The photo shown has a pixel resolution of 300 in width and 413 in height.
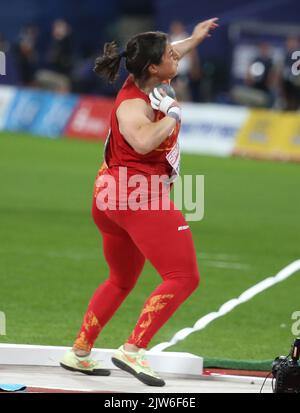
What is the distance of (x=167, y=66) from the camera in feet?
25.6

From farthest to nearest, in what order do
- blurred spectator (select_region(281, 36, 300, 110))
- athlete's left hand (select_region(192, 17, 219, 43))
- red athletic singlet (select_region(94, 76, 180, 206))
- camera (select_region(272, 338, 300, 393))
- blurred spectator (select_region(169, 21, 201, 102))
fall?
blurred spectator (select_region(169, 21, 201, 102))
blurred spectator (select_region(281, 36, 300, 110))
athlete's left hand (select_region(192, 17, 219, 43))
red athletic singlet (select_region(94, 76, 180, 206))
camera (select_region(272, 338, 300, 393))

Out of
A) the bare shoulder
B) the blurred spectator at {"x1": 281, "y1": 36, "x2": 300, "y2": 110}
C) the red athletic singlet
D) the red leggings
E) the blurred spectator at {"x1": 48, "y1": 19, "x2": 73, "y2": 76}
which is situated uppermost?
the blurred spectator at {"x1": 48, "y1": 19, "x2": 73, "y2": 76}

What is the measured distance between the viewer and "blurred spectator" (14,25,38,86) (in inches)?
1307

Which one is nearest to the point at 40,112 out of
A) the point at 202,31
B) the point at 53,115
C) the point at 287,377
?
the point at 53,115

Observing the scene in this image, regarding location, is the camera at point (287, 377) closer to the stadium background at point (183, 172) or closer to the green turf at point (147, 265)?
the stadium background at point (183, 172)

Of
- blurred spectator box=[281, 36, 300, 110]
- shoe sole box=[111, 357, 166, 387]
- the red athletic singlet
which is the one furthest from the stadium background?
the red athletic singlet

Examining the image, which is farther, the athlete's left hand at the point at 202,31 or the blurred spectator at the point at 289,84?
the blurred spectator at the point at 289,84

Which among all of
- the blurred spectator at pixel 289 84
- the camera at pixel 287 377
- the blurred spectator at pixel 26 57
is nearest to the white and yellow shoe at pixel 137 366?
the camera at pixel 287 377

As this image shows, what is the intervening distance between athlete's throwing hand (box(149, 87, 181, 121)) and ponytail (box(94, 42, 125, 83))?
361 millimetres

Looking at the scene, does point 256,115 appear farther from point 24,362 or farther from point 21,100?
point 24,362

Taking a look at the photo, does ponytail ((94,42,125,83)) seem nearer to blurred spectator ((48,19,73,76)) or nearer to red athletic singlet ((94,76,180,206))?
red athletic singlet ((94,76,180,206))

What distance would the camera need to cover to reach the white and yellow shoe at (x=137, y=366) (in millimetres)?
7727

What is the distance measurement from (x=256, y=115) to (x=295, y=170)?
107 inches

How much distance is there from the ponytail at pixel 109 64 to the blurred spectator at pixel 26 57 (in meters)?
25.5
